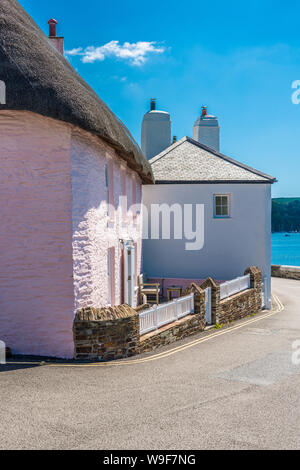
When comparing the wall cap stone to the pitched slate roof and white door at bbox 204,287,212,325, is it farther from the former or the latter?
the pitched slate roof

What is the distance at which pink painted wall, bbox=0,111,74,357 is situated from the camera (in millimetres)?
10297

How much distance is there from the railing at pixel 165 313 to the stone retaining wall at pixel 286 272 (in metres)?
20.2

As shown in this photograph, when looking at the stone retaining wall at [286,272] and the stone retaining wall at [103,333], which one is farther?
the stone retaining wall at [286,272]

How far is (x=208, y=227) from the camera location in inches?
824

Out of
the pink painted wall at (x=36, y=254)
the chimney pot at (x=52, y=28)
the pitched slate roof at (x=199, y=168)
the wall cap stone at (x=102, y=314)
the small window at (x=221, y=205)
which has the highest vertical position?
the chimney pot at (x=52, y=28)

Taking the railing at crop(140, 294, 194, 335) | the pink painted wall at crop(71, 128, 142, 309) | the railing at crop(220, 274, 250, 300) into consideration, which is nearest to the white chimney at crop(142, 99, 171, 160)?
the railing at crop(220, 274, 250, 300)

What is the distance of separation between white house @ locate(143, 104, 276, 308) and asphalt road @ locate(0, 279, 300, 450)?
959cm

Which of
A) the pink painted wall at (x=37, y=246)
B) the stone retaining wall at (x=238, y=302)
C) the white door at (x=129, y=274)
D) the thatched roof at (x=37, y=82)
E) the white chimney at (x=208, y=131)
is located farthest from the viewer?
the white chimney at (x=208, y=131)

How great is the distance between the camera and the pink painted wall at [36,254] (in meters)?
10.3

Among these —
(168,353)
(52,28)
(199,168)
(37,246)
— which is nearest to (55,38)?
(52,28)

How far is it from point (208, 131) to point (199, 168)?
955 cm

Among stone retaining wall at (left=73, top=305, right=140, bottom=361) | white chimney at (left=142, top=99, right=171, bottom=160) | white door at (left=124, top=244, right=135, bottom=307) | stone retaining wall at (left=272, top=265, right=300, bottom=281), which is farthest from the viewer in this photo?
stone retaining wall at (left=272, top=265, right=300, bottom=281)

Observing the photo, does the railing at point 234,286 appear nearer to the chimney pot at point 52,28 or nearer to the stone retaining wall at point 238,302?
the stone retaining wall at point 238,302

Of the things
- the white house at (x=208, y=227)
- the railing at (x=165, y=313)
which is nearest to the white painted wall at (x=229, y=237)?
the white house at (x=208, y=227)
